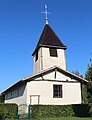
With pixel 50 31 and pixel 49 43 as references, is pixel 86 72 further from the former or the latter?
pixel 50 31

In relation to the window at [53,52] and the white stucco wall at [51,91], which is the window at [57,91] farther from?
the window at [53,52]

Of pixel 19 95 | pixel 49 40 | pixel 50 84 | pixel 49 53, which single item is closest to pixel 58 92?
pixel 50 84

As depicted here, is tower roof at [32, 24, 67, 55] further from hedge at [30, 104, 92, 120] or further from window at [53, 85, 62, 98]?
hedge at [30, 104, 92, 120]

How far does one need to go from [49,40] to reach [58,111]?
1273 cm

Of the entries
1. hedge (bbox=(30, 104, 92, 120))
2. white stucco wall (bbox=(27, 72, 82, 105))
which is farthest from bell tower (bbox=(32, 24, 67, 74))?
hedge (bbox=(30, 104, 92, 120))

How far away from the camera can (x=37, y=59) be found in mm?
34469

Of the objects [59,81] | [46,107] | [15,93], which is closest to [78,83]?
[59,81]

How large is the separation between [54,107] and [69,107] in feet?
6.14

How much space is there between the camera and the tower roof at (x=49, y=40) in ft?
108

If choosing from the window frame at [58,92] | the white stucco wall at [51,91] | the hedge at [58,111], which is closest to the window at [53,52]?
the white stucco wall at [51,91]

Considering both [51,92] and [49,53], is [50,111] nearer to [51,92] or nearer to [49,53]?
[51,92]

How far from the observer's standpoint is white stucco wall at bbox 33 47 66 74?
32250 mm

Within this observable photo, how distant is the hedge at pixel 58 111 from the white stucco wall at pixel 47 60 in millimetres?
8722

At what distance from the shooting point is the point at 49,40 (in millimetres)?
33875
